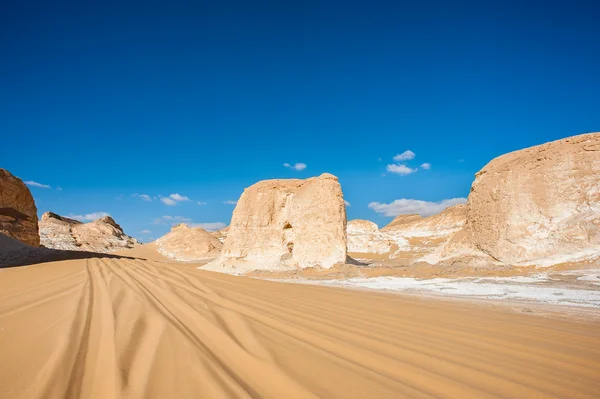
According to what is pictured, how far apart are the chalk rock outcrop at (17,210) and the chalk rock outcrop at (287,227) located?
10776mm

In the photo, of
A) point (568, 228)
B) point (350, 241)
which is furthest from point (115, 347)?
point (350, 241)

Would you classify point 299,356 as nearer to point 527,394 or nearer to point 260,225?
point 527,394

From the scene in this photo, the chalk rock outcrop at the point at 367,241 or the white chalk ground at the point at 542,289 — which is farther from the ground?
the chalk rock outcrop at the point at 367,241

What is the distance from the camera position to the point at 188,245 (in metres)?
36.2

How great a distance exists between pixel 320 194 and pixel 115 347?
49.7 feet

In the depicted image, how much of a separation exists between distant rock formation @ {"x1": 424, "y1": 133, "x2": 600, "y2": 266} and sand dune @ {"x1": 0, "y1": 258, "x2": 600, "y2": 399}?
440 inches

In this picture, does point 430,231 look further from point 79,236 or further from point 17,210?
point 79,236

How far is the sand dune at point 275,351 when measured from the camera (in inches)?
78.1

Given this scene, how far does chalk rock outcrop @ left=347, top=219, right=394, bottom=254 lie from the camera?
35.6 metres

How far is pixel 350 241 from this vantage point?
37062mm

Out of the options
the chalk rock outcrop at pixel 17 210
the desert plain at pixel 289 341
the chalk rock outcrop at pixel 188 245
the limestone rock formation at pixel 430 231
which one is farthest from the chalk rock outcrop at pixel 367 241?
the chalk rock outcrop at pixel 17 210

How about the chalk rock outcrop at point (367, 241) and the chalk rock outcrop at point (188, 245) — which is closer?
the chalk rock outcrop at point (188, 245)

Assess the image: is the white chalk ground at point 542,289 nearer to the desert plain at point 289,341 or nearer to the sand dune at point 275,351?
the desert plain at point 289,341

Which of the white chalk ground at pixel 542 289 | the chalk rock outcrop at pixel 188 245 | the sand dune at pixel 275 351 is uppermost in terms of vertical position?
the chalk rock outcrop at pixel 188 245
